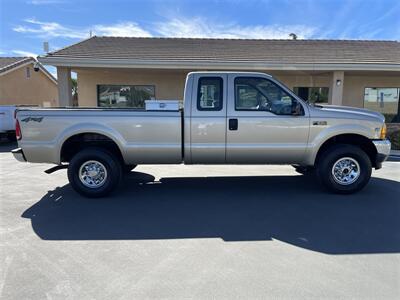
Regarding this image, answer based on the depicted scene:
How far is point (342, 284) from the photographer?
2.91m

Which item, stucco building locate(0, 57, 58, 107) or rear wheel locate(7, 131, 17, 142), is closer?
rear wheel locate(7, 131, 17, 142)

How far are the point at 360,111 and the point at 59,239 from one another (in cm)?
539

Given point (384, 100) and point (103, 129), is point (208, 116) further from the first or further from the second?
point (384, 100)

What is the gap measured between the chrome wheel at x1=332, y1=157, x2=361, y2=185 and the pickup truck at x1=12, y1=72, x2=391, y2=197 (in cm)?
2

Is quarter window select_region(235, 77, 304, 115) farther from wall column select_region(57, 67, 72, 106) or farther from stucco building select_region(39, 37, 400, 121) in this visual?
wall column select_region(57, 67, 72, 106)

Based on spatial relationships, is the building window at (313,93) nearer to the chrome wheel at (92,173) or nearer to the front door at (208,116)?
the front door at (208,116)

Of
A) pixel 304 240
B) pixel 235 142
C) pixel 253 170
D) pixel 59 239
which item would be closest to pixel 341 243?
pixel 304 240

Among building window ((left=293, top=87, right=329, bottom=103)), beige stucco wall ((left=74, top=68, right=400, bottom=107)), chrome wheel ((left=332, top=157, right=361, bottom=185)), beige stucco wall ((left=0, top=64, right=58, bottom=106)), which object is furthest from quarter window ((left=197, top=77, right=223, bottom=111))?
beige stucco wall ((left=0, top=64, right=58, bottom=106))

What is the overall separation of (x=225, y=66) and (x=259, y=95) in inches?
252

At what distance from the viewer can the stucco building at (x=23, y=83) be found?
795 inches

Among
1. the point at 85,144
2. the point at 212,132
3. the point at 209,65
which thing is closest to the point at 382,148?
the point at 212,132

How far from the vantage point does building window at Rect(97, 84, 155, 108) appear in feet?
48.5

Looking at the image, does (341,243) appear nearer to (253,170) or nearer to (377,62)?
(253,170)

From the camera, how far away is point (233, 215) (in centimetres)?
468
